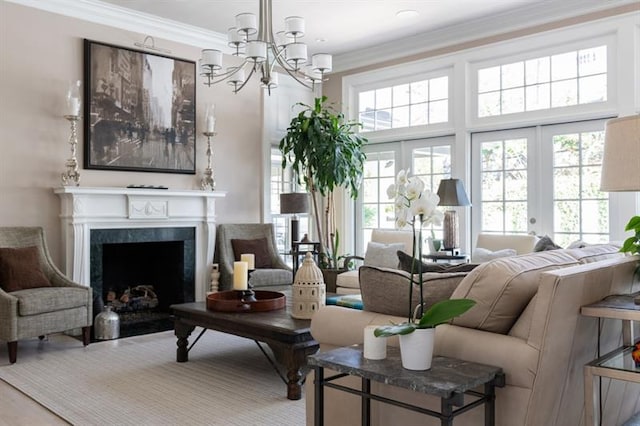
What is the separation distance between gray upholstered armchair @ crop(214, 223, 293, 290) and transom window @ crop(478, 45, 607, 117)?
2.76 m

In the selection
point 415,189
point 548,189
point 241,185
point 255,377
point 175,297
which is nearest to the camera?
point 415,189

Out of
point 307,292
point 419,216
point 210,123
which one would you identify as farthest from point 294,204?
point 419,216

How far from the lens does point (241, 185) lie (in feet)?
21.5

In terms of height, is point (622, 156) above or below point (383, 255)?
above

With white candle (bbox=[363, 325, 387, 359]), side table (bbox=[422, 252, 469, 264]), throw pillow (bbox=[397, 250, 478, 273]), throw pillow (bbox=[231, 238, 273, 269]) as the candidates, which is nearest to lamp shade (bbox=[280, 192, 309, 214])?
throw pillow (bbox=[231, 238, 273, 269])

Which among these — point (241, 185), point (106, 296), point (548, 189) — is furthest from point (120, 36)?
point (548, 189)

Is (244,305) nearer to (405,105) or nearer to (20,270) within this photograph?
(20,270)

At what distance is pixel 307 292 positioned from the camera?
3.52 m

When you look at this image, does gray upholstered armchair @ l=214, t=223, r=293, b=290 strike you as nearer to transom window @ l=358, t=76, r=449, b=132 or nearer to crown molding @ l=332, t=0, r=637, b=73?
transom window @ l=358, t=76, r=449, b=132

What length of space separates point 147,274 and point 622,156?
4.99 metres

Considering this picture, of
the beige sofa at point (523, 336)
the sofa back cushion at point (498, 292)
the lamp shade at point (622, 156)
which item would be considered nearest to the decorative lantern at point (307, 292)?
the beige sofa at point (523, 336)

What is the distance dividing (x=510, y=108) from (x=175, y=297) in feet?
13.4

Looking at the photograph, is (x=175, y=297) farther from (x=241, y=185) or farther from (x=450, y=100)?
(x=450, y=100)

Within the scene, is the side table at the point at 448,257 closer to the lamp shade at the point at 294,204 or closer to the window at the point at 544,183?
the window at the point at 544,183
